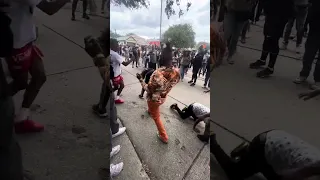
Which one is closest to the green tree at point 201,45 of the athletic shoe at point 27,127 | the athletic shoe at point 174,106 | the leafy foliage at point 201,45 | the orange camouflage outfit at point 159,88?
the leafy foliage at point 201,45

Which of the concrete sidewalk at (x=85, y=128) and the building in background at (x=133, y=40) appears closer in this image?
the concrete sidewalk at (x=85, y=128)

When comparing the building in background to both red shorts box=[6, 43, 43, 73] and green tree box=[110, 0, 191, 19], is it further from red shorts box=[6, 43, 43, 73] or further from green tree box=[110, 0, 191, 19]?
red shorts box=[6, 43, 43, 73]

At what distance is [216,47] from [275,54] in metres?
0.18

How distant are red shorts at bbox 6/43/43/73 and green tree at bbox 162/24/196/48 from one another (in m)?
0.41

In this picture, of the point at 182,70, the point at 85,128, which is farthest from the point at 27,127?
the point at 182,70

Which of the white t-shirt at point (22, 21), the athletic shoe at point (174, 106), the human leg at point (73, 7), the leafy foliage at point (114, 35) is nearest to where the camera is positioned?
the white t-shirt at point (22, 21)

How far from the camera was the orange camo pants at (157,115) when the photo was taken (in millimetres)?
877

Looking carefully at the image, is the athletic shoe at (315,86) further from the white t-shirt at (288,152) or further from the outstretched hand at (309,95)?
the white t-shirt at (288,152)

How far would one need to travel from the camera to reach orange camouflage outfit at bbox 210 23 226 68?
73 centimetres

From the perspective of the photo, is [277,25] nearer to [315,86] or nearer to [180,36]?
[315,86]

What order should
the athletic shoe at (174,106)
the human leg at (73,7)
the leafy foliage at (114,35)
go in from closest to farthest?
the human leg at (73,7) < the leafy foliage at (114,35) < the athletic shoe at (174,106)

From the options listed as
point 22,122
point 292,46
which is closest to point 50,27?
point 22,122

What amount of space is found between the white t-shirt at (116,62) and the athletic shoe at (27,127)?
0.94 ft

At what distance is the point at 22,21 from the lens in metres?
0.60
